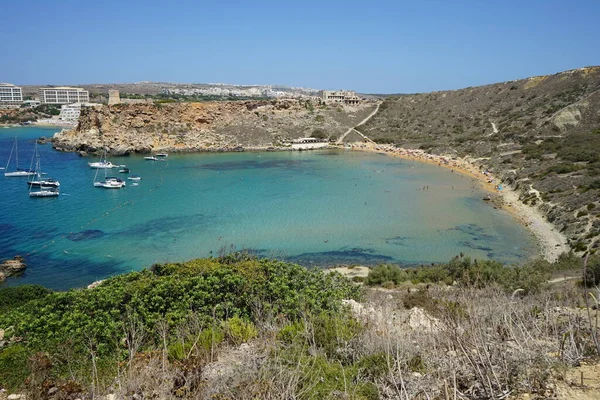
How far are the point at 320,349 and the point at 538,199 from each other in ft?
96.1

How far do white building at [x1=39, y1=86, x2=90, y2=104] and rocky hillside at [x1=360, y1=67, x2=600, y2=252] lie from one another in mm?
115022

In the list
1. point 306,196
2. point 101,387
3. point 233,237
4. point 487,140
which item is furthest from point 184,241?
point 487,140

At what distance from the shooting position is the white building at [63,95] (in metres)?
145

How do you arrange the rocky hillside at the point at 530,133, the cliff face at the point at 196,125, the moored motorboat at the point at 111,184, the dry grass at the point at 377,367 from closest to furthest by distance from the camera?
the dry grass at the point at 377,367 < the rocky hillside at the point at 530,133 < the moored motorboat at the point at 111,184 < the cliff face at the point at 196,125

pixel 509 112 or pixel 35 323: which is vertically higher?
pixel 509 112

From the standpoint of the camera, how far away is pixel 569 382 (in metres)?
5.28

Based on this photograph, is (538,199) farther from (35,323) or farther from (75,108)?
(75,108)

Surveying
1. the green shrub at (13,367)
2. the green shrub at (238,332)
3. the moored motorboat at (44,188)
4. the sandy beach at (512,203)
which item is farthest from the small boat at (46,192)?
the sandy beach at (512,203)

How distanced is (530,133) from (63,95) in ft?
486

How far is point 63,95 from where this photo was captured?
14550 centimetres

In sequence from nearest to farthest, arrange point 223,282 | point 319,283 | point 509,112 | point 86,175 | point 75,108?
point 223,282
point 319,283
point 86,175
point 509,112
point 75,108

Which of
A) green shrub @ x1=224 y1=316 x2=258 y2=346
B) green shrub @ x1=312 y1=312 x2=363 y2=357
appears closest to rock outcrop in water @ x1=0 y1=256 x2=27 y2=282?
green shrub @ x1=224 y1=316 x2=258 y2=346

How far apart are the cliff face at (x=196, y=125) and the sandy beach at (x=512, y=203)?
17968 mm

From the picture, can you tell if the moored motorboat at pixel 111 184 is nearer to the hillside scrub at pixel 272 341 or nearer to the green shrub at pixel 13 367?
the hillside scrub at pixel 272 341
